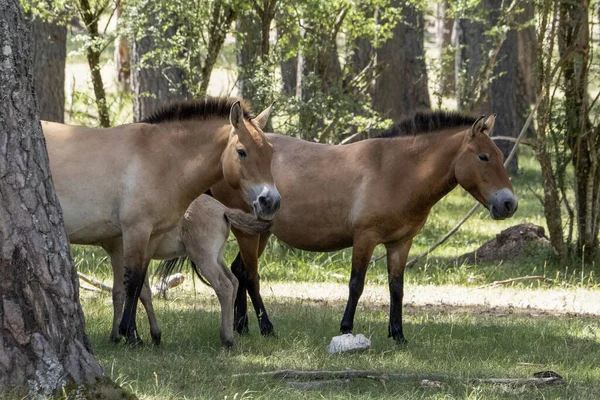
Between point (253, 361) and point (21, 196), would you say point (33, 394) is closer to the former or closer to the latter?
point (21, 196)

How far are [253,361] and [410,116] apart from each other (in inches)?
109

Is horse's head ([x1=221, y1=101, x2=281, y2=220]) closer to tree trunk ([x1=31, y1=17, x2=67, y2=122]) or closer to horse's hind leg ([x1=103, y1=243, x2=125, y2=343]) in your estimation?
horse's hind leg ([x1=103, y1=243, x2=125, y2=343])

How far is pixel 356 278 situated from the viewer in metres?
8.37

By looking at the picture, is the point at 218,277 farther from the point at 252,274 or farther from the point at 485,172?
the point at 485,172

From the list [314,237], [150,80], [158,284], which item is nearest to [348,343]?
[314,237]

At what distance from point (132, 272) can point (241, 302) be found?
149 centimetres

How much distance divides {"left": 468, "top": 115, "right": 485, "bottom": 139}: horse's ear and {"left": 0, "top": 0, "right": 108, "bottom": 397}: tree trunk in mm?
3867

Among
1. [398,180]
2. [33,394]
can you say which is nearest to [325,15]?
[398,180]

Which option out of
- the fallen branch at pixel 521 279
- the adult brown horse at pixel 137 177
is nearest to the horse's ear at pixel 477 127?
the adult brown horse at pixel 137 177

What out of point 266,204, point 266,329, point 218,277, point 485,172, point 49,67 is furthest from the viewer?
point 49,67

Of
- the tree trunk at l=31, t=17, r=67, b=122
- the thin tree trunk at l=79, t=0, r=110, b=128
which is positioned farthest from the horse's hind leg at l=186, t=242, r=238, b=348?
the tree trunk at l=31, t=17, r=67, b=122

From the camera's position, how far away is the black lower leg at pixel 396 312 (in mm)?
8406

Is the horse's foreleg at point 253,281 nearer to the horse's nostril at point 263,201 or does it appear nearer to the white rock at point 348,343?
the white rock at point 348,343

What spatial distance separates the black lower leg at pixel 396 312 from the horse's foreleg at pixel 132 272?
216 centimetres
